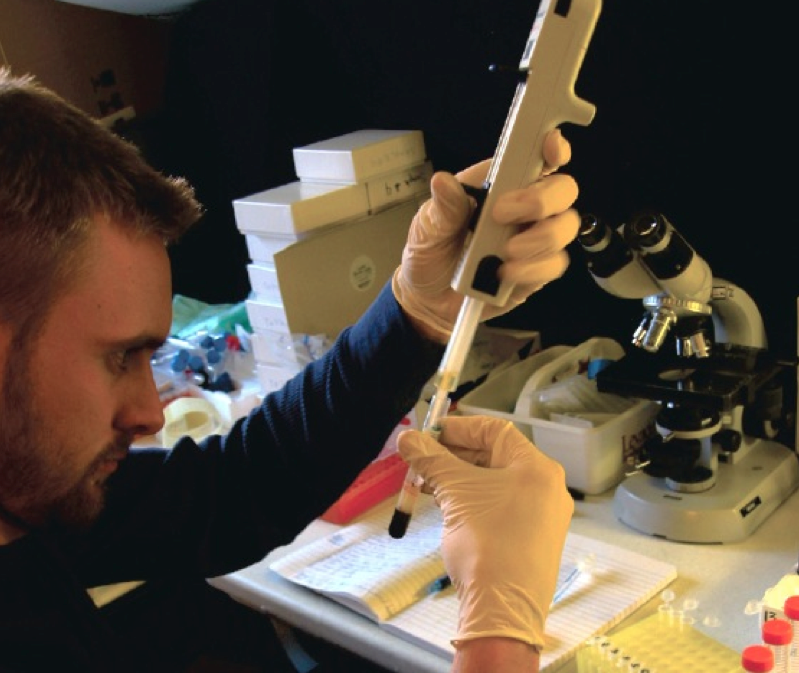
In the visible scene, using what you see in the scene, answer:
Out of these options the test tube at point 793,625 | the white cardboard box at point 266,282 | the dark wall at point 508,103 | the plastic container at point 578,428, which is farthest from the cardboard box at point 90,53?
the test tube at point 793,625

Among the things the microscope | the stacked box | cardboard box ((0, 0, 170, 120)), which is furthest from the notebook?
cardboard box ((0, 0, 170, 120))

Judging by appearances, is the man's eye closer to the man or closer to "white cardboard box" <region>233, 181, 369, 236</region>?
the man

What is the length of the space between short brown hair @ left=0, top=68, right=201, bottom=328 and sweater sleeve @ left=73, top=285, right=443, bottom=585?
34 centimetres

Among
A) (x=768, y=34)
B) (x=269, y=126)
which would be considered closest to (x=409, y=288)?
(x=768, y=34)

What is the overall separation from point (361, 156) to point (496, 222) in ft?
2.84

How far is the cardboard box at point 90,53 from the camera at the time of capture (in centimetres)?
234

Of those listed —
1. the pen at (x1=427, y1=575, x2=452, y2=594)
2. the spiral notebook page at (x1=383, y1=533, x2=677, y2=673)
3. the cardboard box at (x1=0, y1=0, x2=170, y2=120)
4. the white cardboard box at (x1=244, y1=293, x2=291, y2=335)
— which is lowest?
the spiral notebook page at (x1=383, y1=533, x2=677, y2=673)

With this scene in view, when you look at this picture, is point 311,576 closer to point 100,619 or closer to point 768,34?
point 100,619

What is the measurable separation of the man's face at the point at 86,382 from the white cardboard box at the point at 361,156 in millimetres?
862

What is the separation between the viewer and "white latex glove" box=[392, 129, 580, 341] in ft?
3.34

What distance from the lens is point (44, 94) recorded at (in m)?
0.99

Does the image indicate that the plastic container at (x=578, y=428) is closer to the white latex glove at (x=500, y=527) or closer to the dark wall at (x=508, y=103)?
the dark wall at (x=508, y=103)

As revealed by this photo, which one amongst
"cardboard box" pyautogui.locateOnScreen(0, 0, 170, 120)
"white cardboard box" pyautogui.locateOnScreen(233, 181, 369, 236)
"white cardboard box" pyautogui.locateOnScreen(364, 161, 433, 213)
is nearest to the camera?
"white cardboard box" pyautogui.locateOnScreen(233, 181, 369, 236)

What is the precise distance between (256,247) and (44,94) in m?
0.91
